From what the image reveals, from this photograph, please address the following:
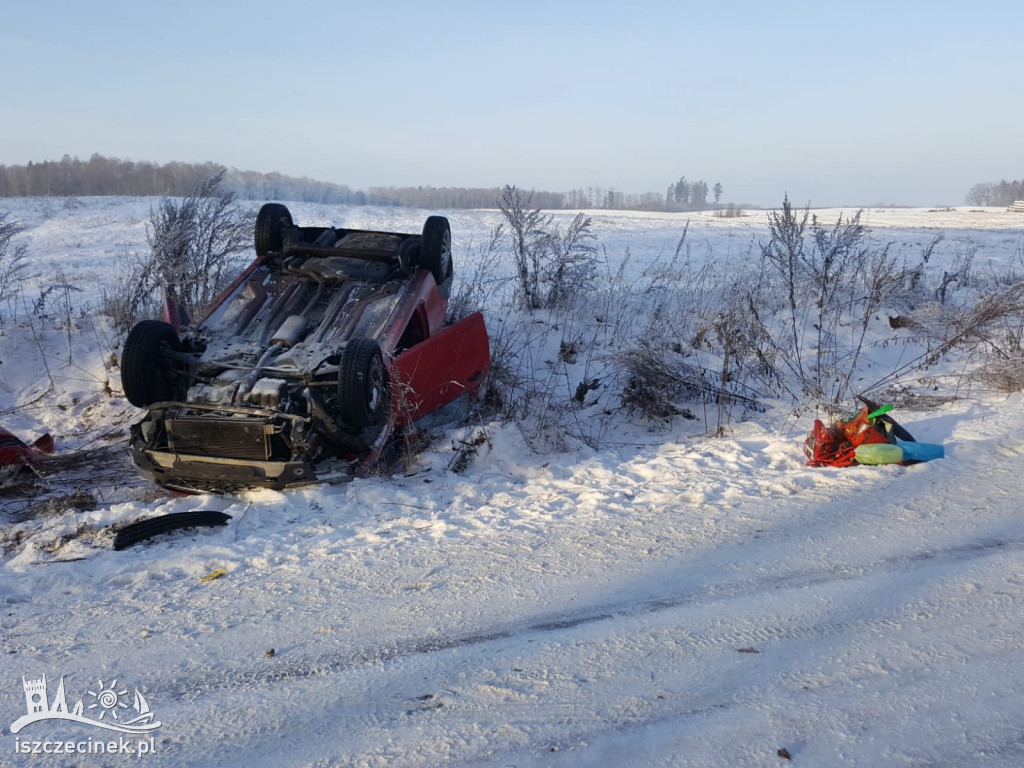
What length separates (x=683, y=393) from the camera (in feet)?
25.6

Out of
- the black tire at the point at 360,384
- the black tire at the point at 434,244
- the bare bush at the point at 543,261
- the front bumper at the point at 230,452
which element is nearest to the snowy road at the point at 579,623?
the front bumper at the point at 230,452

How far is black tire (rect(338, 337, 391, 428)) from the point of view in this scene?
5262 mm

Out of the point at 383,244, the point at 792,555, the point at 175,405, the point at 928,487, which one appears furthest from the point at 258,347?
the point at 928,487

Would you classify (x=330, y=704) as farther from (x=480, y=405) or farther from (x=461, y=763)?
(x=480, y=405)

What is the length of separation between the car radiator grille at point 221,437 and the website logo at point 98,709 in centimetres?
234

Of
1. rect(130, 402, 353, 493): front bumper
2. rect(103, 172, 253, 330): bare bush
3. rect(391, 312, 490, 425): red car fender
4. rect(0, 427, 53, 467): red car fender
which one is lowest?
rect(0, 427, 53, 467): red car fender

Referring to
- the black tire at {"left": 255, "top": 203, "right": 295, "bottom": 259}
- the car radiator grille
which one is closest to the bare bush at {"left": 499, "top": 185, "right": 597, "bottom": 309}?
the black tire at {"left": 255, "top": 203, "right": 295, "bottom": 259}

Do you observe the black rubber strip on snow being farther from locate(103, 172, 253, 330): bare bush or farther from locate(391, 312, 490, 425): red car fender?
locate(103, 172, 253, 330): bare bush

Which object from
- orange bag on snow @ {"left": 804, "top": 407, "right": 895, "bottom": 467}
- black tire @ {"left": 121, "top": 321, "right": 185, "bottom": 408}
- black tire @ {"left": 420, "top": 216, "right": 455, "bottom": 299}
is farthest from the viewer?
black tire @ {"left": 420, "top": 216, "right": 455, "bottom": 299}

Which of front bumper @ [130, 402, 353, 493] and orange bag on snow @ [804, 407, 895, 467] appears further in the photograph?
orange bag on snow @ [804, 407, 895, 467]

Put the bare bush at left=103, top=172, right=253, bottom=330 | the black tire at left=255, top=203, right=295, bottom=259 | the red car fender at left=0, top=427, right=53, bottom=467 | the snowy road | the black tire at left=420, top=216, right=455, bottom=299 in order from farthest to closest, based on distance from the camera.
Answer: the bare bush at left=103, top=172, right=253, bottom=330, the black tire at left=255, top=203, right=295, bottom=259, the black tire at left=420, top=216, right=455, bottom=299, the red car fender at left=0, top=427, right=53, bottom=467, the snowy road

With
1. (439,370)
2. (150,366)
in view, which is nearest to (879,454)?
(439,370)

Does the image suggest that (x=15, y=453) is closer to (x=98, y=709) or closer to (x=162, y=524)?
(x=162, y=524)

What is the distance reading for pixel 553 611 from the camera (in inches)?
137
